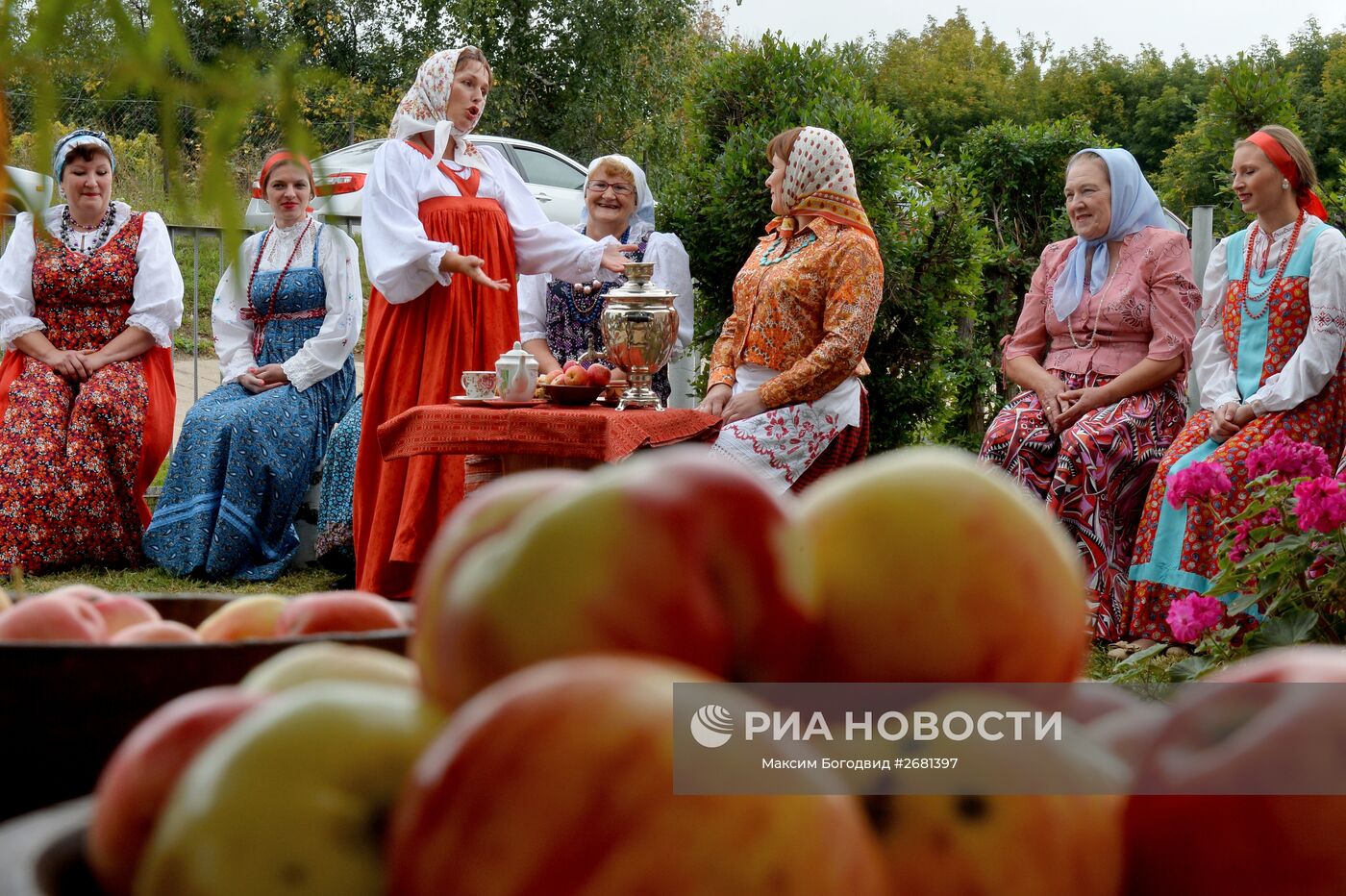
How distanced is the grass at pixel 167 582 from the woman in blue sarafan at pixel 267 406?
0.08 metres

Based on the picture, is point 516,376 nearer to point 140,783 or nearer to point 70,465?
point 70,465

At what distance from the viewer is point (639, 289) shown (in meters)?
4.59

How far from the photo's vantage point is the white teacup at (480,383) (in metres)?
4.57

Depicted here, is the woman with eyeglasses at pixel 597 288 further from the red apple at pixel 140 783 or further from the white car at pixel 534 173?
the white car at pixel 534 173

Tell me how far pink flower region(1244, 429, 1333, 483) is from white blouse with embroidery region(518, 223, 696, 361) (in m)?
2.73

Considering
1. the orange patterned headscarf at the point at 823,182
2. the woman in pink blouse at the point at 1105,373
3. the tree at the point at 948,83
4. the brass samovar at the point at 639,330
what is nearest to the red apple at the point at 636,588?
the brass samovar at the point at 639,330

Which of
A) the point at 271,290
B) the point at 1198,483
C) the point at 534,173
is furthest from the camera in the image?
the point at 534,173

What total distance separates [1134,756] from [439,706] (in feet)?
0.84

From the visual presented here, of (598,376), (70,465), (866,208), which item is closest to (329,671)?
(598,376)

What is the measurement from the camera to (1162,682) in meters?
3.59

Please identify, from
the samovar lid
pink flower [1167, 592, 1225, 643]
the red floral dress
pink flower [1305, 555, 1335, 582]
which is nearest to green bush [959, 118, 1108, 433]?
the samovar lid

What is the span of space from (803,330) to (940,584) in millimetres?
4415

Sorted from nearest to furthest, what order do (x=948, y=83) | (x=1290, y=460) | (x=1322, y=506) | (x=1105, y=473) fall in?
(x=1322, y=506) < (x=1290, y=460) < (x=1105, y=473) < (x=948, y=83)

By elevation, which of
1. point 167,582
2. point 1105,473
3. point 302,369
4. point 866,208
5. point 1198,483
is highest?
point 866,208
